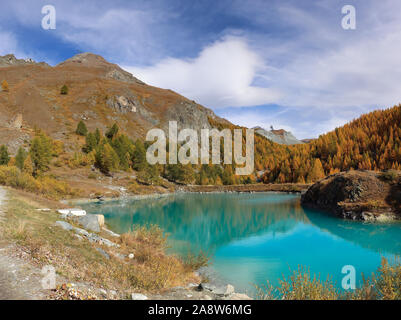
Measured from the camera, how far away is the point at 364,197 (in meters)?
30.9

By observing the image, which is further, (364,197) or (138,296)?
(364,197)

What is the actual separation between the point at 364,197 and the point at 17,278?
36.2 m

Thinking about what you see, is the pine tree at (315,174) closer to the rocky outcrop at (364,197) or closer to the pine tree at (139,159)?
the rocky outcrop at (364,197)

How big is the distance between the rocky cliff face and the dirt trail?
214 ft

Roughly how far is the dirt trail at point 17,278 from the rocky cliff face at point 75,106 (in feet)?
214

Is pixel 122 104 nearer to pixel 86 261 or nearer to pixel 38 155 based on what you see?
pixel 38 155

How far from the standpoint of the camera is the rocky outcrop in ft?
93.6

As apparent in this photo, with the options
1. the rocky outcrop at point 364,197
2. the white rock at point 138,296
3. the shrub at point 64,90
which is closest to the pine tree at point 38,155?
the white rock at point 138,296

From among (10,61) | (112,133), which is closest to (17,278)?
(112,133)

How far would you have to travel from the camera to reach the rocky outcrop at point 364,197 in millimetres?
28516

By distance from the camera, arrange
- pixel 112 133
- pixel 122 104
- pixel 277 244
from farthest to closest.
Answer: pixel 122 104
pixel 112 133
pixel 277 244
